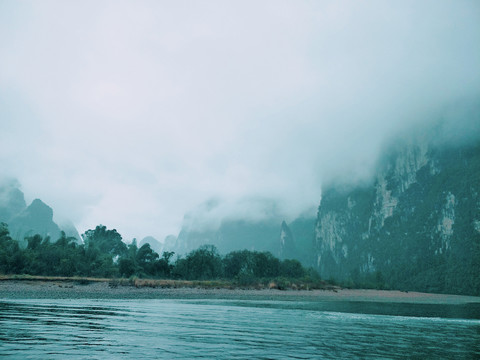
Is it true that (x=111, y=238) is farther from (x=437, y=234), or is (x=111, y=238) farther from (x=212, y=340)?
(x=437, y=234)

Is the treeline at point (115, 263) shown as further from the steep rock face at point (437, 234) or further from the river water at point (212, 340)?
the river water at point (212, 340)

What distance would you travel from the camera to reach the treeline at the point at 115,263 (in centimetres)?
7338

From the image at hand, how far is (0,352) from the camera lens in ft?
37.1

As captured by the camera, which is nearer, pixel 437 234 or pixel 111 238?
pixel 111 238

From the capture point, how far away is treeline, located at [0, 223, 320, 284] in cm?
7338

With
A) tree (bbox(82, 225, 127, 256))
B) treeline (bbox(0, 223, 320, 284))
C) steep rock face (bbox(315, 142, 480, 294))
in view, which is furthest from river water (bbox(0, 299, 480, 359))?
steep rock face (bbox(315, 142, 480, 294))

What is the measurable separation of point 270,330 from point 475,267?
5382 inches

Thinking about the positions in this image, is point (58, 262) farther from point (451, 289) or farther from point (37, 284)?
point (451, 289)

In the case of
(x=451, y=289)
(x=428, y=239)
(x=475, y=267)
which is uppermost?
(x=428, y=239)

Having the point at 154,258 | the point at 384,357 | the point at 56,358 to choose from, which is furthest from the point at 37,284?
the point at 384,357

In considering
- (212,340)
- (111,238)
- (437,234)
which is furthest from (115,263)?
(437,234)

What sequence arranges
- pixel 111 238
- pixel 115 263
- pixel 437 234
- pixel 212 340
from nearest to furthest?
1. pixel 212 340
2. pixel 115 263
3. pixel 111 238
4. pixel 437 234

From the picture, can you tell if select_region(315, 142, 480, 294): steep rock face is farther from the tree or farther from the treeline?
the tree

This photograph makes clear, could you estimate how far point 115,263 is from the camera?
103m
